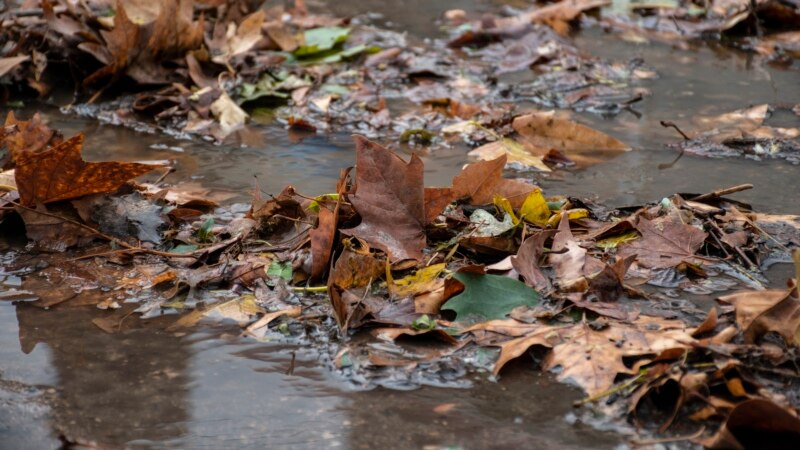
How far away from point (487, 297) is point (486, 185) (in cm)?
50

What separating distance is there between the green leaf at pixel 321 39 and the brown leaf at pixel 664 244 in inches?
102

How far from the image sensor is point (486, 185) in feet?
7.36

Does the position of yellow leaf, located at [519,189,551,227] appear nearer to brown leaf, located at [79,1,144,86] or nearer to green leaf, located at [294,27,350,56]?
brown leaf, located at [79,1,144,86]

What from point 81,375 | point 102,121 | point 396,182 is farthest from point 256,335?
point 102,121

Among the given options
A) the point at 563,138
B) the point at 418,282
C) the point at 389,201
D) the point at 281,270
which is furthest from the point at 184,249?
the point at 563,138

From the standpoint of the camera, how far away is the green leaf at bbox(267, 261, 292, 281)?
6.58 feet

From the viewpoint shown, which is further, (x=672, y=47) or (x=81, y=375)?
(x=672, y=47)

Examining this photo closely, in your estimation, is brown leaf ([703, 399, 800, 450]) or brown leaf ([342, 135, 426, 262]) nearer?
brown leaf ([703, 399, 800, 450])

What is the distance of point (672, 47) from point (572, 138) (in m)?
1.90

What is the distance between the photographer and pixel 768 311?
1567 mm

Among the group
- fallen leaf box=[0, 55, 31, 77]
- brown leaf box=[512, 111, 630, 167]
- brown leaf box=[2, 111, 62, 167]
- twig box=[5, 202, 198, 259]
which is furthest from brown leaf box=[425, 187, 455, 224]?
fallen leaf box=[0, 55, 31, 77]

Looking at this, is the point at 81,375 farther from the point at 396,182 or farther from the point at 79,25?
the point at 79,25

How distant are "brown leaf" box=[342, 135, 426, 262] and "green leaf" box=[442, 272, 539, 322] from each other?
0.21m

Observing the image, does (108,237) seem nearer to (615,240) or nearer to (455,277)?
(455,277)
